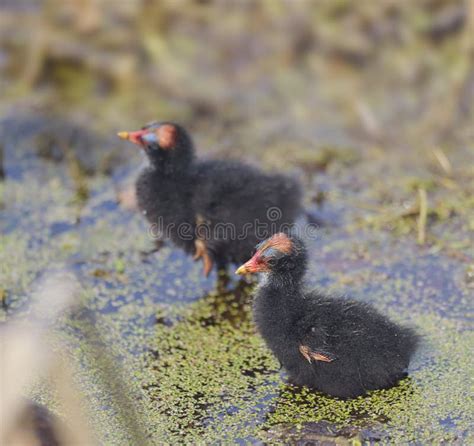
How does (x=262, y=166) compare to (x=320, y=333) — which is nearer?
(x=320, y=333)

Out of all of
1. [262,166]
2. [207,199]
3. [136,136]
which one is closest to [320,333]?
[207,199]

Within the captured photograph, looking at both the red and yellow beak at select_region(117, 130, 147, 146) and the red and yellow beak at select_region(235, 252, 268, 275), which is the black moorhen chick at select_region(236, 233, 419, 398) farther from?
the red and yellow beak at select_region(117, 130, 147, 146)

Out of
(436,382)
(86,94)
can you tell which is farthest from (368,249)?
(86,94)

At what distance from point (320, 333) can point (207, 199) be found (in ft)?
4.38

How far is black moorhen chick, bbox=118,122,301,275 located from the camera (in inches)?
212

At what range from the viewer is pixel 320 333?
14.2 feet

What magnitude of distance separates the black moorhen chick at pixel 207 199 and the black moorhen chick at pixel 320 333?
787 mm

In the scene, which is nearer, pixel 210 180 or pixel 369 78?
pixel 210 180

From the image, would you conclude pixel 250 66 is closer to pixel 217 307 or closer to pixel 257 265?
pixel 217 307

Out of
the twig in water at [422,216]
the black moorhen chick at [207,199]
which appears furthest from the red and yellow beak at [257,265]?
the twig in water at [422,216]

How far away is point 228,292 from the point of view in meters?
5.53

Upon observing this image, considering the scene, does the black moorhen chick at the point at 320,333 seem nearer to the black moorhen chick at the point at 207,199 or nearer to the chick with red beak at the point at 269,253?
the chick with red beak at the point at 269,253

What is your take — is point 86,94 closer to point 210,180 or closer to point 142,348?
point 210,180

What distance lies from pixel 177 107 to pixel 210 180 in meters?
2.50
